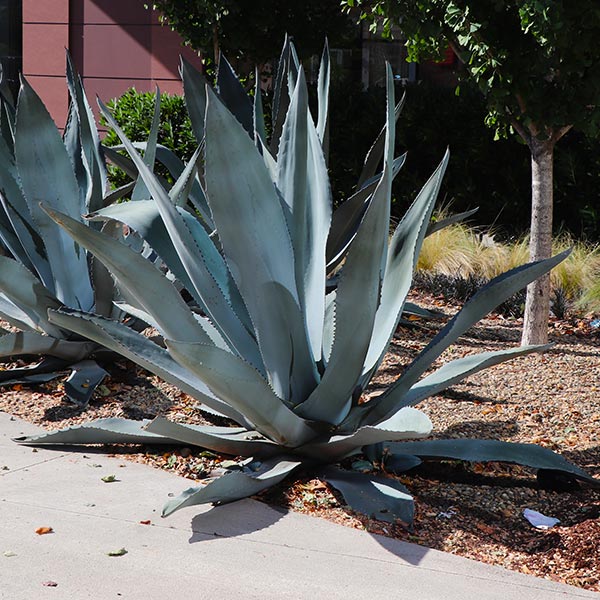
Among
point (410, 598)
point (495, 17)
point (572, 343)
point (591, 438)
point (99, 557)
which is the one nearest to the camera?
point (410, 598)

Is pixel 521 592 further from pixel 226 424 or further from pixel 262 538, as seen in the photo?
pixel 226 424

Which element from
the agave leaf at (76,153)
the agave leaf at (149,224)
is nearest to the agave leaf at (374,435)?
the agave leaf at (149,224)

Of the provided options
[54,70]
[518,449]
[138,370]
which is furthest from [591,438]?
[54,70]

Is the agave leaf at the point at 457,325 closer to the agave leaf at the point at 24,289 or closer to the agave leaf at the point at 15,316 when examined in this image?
the agave leaf at the point at 24,289

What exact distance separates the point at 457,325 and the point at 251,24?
7991 millimetres

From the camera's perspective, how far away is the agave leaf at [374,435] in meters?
3.46

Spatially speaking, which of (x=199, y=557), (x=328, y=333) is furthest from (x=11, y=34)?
(x=199, y=557)

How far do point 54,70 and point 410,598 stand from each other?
42.1 feet

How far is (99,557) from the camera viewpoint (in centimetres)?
327

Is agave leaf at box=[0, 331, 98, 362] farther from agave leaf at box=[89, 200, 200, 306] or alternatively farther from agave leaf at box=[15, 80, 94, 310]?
agave leaf at box=[89, 200, 200, 306]

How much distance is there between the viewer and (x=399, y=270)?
4.07 meters

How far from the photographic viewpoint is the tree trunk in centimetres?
641

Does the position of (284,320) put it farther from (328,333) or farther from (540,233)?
(540,233)

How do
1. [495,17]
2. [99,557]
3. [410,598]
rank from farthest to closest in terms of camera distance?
1. [495,17]
2. [99,557]
3. [410,598]
